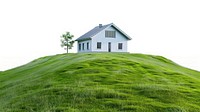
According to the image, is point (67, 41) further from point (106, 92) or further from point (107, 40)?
point (106, 92)

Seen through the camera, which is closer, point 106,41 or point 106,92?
point 106,92

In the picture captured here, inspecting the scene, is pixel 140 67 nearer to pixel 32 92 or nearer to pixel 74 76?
pixel 74 76

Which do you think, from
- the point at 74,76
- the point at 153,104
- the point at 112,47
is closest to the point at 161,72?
the point at 74,76

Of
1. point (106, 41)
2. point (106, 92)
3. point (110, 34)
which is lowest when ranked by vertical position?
point (106, 92)

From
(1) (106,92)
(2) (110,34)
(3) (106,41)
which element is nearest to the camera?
(1) (106,92)

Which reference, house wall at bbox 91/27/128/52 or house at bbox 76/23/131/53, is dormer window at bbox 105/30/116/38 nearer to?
house at bbox 76/23/131/53

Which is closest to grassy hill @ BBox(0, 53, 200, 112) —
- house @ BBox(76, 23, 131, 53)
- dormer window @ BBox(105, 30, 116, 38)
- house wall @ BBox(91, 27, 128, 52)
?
house wall @ BBox(91, 27, 128, 52)

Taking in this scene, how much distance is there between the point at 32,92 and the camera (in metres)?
22.0

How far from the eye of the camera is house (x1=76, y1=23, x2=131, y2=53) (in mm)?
55419

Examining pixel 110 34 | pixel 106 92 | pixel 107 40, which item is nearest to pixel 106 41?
pixel 107 40

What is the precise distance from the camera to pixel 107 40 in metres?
56.1

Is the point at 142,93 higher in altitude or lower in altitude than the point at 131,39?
lower

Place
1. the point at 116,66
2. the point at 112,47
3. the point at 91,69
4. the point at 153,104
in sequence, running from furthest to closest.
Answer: the point at 112,47 → the point at 116,66 → the point at 91,69 → the point at 153,104

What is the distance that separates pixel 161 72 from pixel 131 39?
98.0 ft
